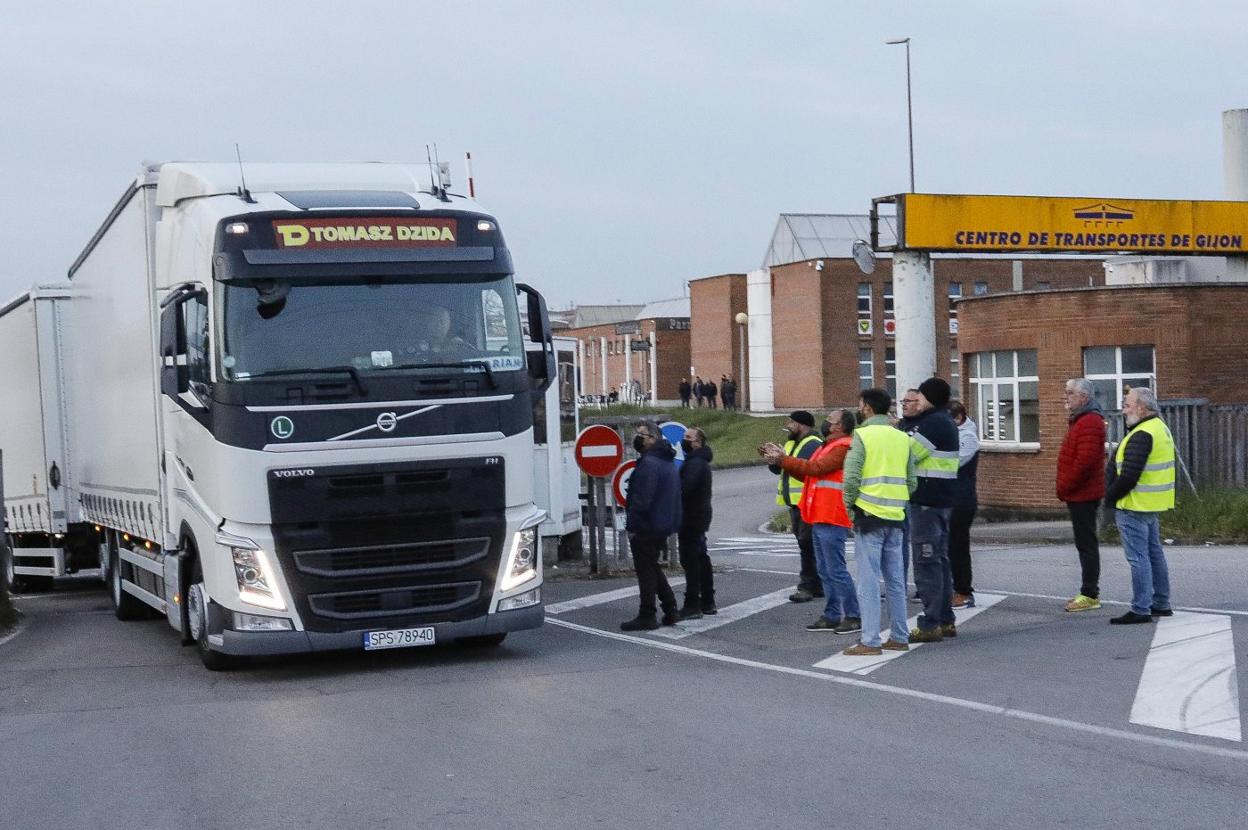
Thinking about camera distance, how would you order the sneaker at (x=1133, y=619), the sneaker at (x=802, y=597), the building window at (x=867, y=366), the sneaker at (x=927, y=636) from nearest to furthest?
1. the sneaker at (x=927, y=636)
2. the sneaker at (x=1133, y=619)
3. the sneaker at (x=802, y=597)
4. the building window at (x=867, y=366)

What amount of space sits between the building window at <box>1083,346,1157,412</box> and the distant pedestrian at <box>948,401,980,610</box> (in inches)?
680

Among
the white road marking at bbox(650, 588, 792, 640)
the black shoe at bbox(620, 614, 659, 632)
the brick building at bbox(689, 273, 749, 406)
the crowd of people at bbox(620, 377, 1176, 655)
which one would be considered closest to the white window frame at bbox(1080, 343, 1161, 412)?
the white road marking at bbox(650, 588, 792, 640)

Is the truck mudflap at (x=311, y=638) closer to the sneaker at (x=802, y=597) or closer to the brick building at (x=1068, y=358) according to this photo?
the sneaker at (x=802, y=597)

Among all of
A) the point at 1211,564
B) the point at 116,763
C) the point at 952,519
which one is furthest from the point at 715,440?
the point at 116,763

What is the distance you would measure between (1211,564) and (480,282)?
32.5 feet

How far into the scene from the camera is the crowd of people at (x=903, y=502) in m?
11.1

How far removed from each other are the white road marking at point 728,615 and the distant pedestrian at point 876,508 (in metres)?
2.21

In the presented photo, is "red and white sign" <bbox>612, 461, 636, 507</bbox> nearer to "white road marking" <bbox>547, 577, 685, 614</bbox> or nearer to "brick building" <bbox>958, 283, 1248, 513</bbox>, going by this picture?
"white road marking" <bbox>547, 577, 685, 614</bbox>

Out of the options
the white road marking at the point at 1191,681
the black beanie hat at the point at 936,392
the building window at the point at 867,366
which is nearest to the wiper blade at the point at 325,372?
the black beanie hat at the point at 936,392

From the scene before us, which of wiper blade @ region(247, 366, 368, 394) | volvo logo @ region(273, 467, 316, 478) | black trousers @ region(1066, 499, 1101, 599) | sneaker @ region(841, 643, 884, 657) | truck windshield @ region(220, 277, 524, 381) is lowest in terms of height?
sneaker @ region(841, 643, 884, 657)

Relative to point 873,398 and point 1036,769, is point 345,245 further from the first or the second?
point 1036,769

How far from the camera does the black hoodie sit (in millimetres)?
13781

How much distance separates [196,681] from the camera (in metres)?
11.3

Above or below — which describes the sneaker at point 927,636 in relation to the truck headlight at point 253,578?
below
